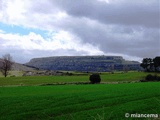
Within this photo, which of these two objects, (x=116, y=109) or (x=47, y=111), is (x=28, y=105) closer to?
(x=47, y=111)

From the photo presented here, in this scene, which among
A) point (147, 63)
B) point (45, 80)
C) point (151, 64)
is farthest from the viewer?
point (147, 63)

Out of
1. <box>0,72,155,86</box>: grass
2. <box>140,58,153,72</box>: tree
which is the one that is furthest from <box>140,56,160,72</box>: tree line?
<box>0,72,155,86</box>: grass

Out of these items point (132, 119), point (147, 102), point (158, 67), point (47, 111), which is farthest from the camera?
point (158, 67)

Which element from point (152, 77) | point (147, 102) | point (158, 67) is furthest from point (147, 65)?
point (147, 102)

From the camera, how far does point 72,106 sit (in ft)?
86.2

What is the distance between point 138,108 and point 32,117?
886 cm

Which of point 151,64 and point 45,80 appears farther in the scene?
point 151,64

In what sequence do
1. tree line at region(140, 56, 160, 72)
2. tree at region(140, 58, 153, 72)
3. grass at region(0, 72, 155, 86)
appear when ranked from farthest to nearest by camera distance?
tree at region(140, 58, 153, 72) → tree line at region(140, 56, 160, 72) → grass at region(0, 72, 155, 86)

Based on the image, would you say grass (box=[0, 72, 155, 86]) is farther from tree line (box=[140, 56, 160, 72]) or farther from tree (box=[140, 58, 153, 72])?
tree (box=[140, 58, 153, 72])

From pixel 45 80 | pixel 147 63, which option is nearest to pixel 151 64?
pixel 147 63

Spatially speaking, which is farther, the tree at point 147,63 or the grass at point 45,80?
the tree at point 147,63

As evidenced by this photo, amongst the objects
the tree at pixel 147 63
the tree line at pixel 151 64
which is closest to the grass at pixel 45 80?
the tree line at pixel 151 64

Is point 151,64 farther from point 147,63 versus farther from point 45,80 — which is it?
point 45,80

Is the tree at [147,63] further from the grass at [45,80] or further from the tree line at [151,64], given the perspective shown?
the grass at [45,80]
